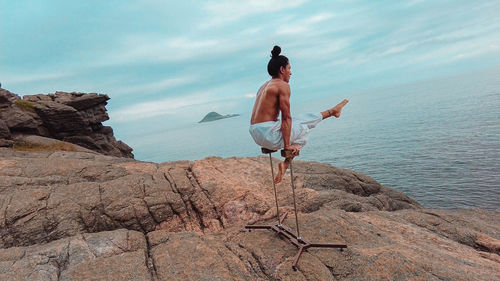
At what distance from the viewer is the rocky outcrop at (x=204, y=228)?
698 cm

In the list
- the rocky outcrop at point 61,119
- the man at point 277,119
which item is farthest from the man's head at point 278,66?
the rocky outcrop at point 61,119

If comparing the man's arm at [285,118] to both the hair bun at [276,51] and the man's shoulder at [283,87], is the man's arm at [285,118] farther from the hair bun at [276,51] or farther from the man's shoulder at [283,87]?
the hair bun at [276,51]

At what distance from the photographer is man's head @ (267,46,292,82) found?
746cm

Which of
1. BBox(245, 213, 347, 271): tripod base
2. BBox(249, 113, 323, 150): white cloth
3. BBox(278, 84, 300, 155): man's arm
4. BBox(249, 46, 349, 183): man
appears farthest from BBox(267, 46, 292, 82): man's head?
BBox(245, 213, 347, 271): tripod base

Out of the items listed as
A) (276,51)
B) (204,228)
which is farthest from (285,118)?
(204,228)

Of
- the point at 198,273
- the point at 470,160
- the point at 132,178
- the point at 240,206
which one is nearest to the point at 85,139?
the point at 132,178

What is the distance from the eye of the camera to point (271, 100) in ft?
23.9

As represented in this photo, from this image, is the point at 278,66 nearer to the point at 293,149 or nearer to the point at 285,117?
the point at 285,117

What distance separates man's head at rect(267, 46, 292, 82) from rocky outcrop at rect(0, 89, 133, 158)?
75.4ft

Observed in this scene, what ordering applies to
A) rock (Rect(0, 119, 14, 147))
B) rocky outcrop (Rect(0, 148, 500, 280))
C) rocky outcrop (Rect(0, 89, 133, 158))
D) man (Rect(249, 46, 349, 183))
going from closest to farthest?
rocky outcrop (Rect(0, 148, 500, 280)) → man (Rect(249, 46, 349, 183)) → rock (Rect(0, 119, 14, 147)) → rocky outcrop (Rect(0, 89, 133, 158))

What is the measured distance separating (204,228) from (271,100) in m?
6.90

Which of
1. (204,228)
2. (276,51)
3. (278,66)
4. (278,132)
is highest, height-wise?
(276,51)

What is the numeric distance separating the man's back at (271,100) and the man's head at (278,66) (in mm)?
244

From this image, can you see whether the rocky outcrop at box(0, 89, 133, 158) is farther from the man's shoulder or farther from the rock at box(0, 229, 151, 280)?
the man's shoulder
